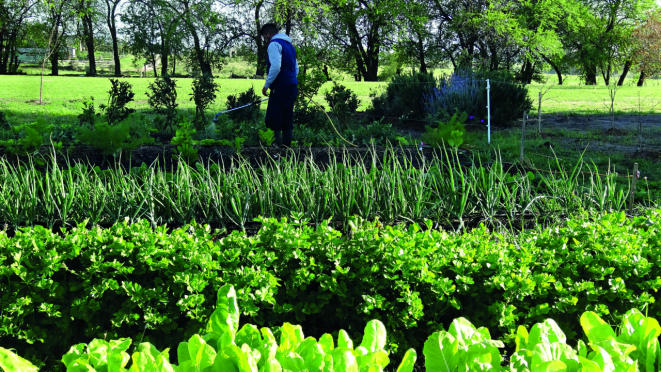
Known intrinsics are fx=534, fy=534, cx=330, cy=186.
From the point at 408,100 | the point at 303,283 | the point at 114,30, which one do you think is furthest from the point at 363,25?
the point at 303,283

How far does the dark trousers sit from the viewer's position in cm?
724

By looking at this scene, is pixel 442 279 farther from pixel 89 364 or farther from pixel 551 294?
pixel 89 364

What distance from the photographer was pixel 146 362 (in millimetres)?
1175

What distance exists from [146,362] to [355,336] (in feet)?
4.81

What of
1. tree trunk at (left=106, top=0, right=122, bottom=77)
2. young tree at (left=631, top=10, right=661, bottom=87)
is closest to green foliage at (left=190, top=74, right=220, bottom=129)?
young tree at (left=631, top=10, right=661, bottom=87)

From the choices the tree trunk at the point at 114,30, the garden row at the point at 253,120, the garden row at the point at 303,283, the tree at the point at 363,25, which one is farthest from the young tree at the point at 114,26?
the garden row at the point at 303,283

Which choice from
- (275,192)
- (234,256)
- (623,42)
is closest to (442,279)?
(234,256)

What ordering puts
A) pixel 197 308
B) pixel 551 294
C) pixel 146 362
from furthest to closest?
pixel 551 294 < pixel 197 308 < pixel 146 362

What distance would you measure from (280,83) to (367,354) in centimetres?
628

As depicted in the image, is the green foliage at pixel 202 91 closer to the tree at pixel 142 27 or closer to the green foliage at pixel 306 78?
the green foliage at pixel 306 78

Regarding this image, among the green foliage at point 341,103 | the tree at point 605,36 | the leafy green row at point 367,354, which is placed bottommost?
the leafy green row at point 367,354

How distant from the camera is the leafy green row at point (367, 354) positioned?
1181 millimetres

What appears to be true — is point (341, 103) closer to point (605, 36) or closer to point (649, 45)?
point (649, 45)

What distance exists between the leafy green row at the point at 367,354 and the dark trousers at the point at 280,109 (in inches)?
235
